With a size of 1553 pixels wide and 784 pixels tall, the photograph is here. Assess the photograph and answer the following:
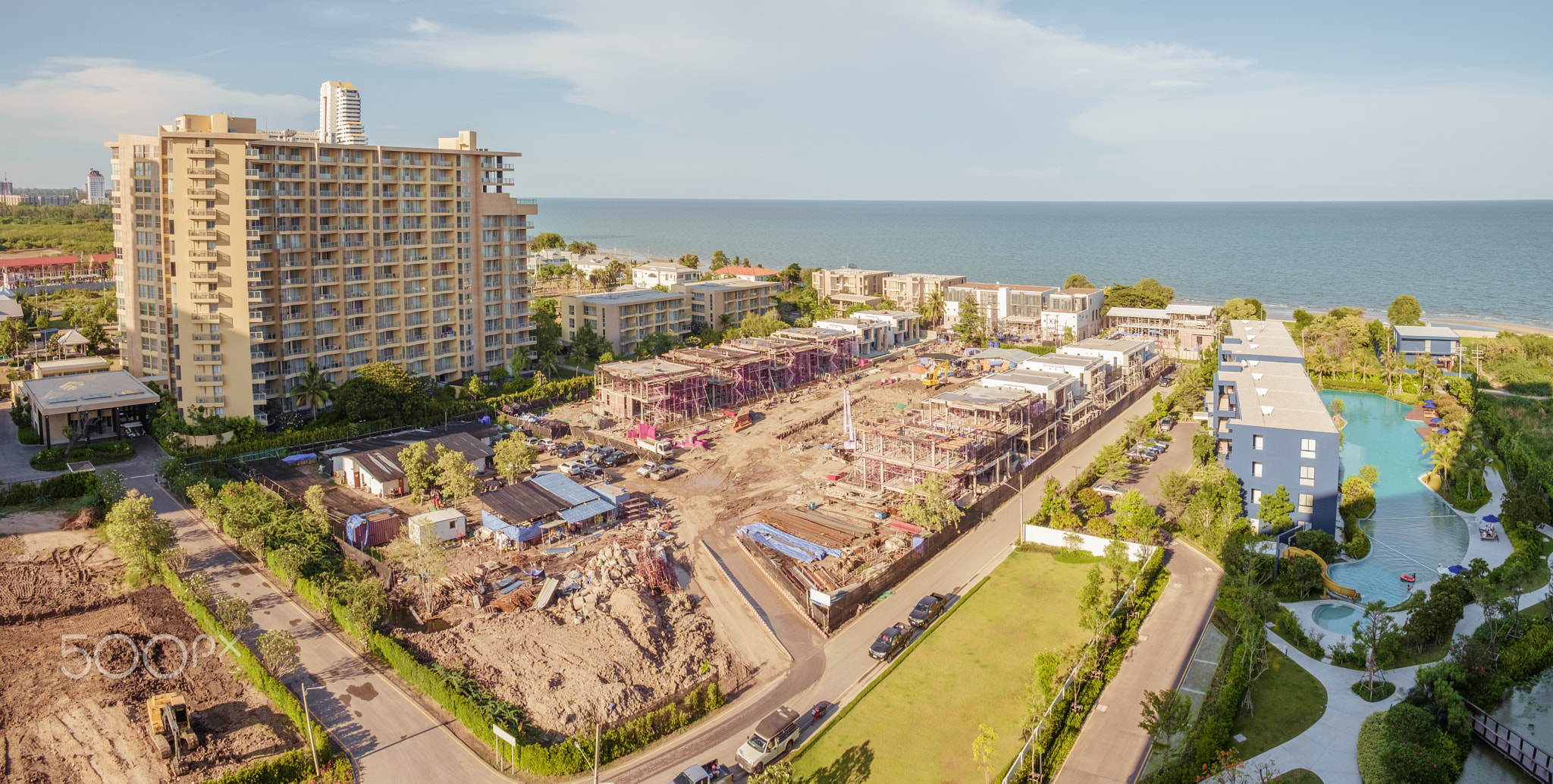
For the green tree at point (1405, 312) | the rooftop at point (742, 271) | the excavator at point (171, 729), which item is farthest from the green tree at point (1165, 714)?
the rooftop at point (742, 271)

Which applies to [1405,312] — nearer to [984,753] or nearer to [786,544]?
[786,544]

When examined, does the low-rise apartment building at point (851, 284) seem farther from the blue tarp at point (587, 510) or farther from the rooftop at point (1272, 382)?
the blue tarp at point (587, 510)

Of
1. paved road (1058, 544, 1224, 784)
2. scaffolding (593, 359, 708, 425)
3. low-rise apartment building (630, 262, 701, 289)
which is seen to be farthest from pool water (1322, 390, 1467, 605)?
low-rise apartment building (630, 262, 701, 289)

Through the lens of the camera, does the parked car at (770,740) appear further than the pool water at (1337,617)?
No

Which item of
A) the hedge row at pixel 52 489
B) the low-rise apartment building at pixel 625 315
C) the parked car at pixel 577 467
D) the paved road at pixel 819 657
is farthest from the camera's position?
the low-rise apartment building at pixel 625 315

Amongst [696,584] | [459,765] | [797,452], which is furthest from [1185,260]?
[459,765]

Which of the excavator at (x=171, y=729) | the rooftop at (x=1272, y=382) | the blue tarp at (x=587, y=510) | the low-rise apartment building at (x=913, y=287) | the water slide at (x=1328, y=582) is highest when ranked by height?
the low-rise apartment building at (x=913, y=287)

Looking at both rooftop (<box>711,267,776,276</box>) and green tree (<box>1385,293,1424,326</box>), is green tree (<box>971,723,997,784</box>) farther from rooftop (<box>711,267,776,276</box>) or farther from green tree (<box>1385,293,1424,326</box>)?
rooftop (<box>711,267,776,276</box>)

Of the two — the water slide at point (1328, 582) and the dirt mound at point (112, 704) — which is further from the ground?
the water slide at point (1328, 582)

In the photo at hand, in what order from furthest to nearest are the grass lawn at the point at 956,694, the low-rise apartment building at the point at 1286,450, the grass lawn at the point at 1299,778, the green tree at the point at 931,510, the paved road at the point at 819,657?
the low-rise apartment building at the point at 1286,450 < the green tree at the point at 931,510 < the paved road at the point at 819,657 < the grass lawn at the point at 956,694 < the grass lawn at the point at 1299,778
